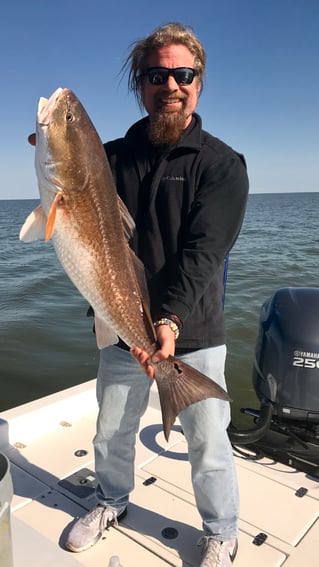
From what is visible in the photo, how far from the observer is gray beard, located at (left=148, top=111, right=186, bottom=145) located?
2.71 m

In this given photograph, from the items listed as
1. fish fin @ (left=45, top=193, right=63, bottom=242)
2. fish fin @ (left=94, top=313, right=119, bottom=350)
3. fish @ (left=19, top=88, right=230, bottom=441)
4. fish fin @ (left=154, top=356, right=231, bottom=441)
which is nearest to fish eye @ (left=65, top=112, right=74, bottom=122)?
fish @ (left=19, top=88, right=230, bottom=441)

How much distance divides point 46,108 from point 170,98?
73 centimetres

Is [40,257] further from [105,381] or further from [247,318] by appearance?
[105,381]

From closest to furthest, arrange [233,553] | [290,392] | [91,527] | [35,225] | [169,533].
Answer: [35,225], [233,553], [91,527], [169,533], [290,392]

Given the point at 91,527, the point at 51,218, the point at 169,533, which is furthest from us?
the point at 169,533

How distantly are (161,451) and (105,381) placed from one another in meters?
1.44

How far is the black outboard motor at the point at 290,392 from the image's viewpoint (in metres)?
3.72

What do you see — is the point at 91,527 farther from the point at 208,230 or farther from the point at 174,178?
the point at 174,178

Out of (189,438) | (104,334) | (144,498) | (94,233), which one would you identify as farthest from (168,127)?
(144,498)

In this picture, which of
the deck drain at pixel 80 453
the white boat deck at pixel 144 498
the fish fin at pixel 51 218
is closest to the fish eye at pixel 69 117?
the fish fin at pixel 51 218

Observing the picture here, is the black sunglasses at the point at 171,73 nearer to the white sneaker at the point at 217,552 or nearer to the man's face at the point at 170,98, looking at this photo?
the man's face at the point at 170,98

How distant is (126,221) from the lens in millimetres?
2584

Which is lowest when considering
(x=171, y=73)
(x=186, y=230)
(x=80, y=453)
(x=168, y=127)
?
(x=80, y=453)

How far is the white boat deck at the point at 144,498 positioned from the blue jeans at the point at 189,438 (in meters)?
0.28
